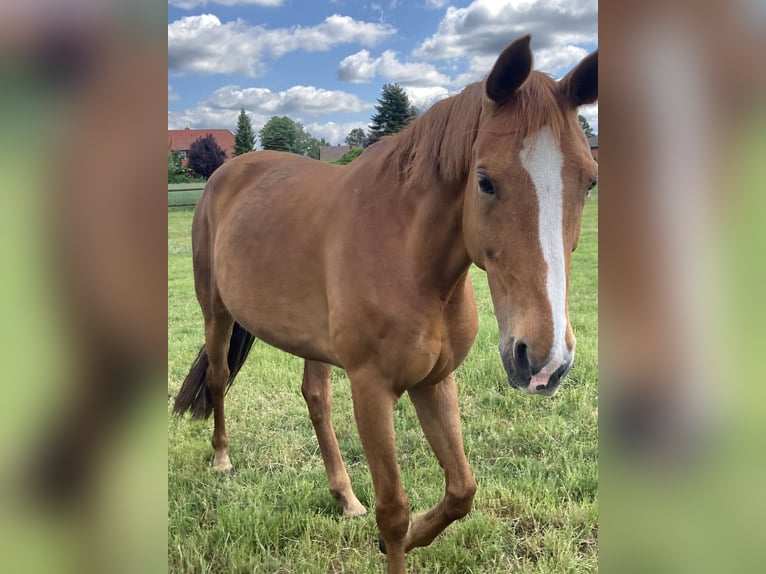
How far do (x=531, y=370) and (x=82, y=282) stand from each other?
3.41 feet

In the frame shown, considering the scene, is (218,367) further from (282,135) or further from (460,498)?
(282,135)

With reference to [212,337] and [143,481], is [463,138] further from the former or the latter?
[212,337]

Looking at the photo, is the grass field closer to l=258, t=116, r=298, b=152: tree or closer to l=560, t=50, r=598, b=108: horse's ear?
l=560, t=50, r=598, b=108: horse's ear

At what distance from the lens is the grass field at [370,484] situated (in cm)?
231

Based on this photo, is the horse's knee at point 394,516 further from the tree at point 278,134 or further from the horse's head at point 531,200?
the tree at point 278,134

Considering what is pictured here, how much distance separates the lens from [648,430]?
635 mm

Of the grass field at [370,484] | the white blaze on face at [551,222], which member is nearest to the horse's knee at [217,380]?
the grass field at [370,484]

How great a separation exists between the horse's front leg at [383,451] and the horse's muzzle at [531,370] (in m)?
0.65

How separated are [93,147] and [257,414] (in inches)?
139

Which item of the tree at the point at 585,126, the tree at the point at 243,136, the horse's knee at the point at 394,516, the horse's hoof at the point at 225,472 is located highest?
the tree at the point at 243,136

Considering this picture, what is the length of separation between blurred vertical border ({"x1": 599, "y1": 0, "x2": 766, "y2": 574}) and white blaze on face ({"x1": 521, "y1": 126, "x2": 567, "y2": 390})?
59 cm

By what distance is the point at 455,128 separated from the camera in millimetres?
1646

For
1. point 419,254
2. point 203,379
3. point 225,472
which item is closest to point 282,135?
point 203,379

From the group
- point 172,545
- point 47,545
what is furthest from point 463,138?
point 172,545
